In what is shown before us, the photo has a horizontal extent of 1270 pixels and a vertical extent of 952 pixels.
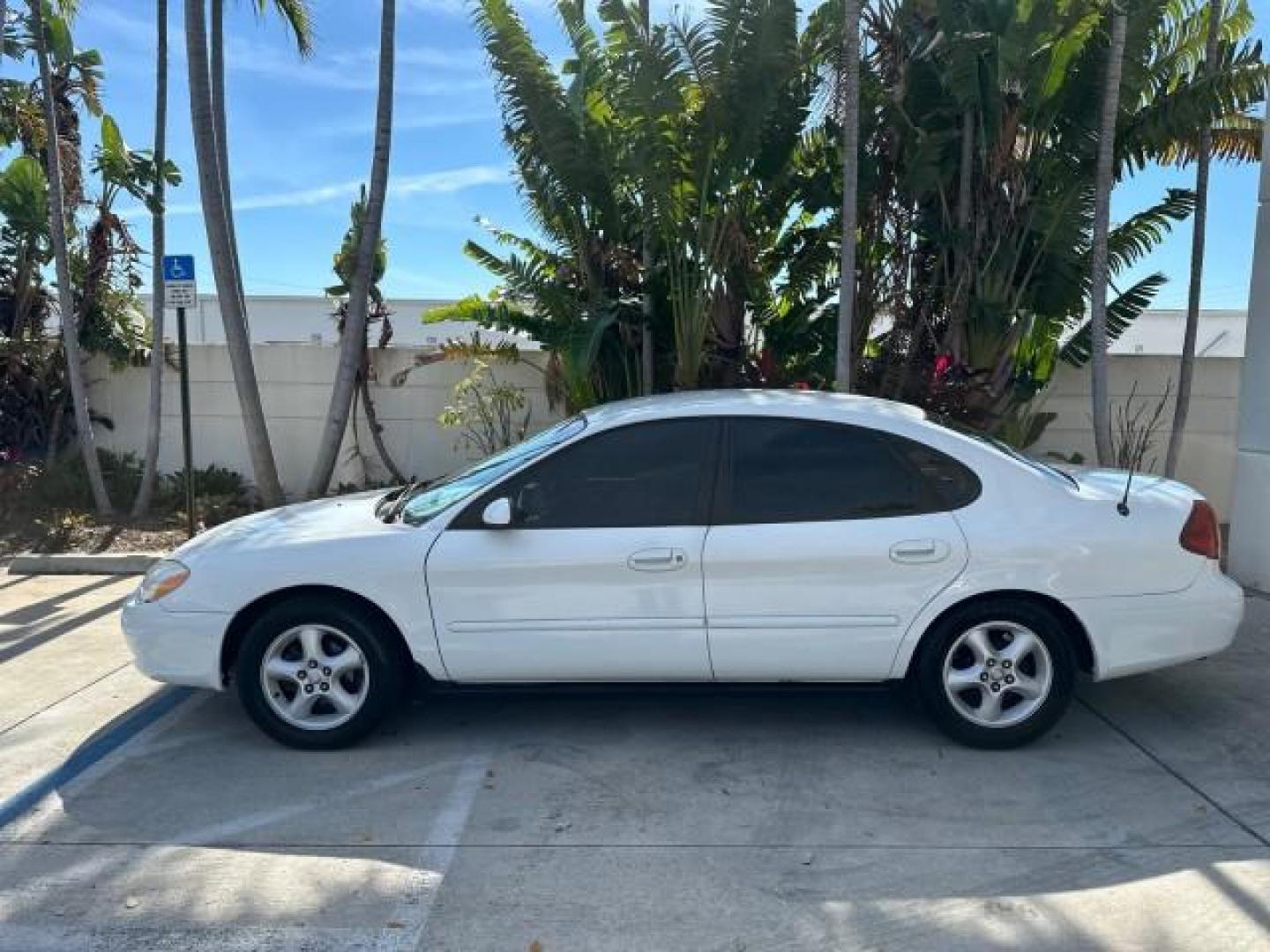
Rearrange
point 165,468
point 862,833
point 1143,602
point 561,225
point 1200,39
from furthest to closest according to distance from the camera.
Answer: point 165,468 → point 561,225 → point 1200,39 → point 1143,602 → point 862,833

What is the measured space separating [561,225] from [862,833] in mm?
7247

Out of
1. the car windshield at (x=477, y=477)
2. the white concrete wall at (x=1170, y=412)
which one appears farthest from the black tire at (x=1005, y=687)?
the white concrete wall at (x=1170, y=412)

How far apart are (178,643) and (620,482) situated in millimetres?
2117

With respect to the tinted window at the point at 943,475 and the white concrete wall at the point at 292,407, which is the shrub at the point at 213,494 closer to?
the white concrete wall at the point at 292,407

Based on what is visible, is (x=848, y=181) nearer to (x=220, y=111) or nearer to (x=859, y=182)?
(x=859, y=182)

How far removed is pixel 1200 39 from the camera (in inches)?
354

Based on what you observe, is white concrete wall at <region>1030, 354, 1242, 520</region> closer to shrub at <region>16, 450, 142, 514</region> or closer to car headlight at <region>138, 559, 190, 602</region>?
car headlight at <region>138, 559, 190, 602</region>

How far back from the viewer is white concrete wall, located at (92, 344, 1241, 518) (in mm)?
10391

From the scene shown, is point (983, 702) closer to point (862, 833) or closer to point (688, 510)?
point (862, 833)

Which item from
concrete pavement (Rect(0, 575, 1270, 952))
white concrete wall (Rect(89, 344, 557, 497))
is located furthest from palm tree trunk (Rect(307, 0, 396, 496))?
concrete pavement (Rect(0, 575, 1270, 952))

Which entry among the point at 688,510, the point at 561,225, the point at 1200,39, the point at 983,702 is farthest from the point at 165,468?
the point at 1200,39

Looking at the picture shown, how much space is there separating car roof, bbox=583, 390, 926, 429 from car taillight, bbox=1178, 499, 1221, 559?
126cm

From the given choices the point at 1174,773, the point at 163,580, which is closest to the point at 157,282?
the point at 163,580

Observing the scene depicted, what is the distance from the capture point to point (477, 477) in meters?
4.89
